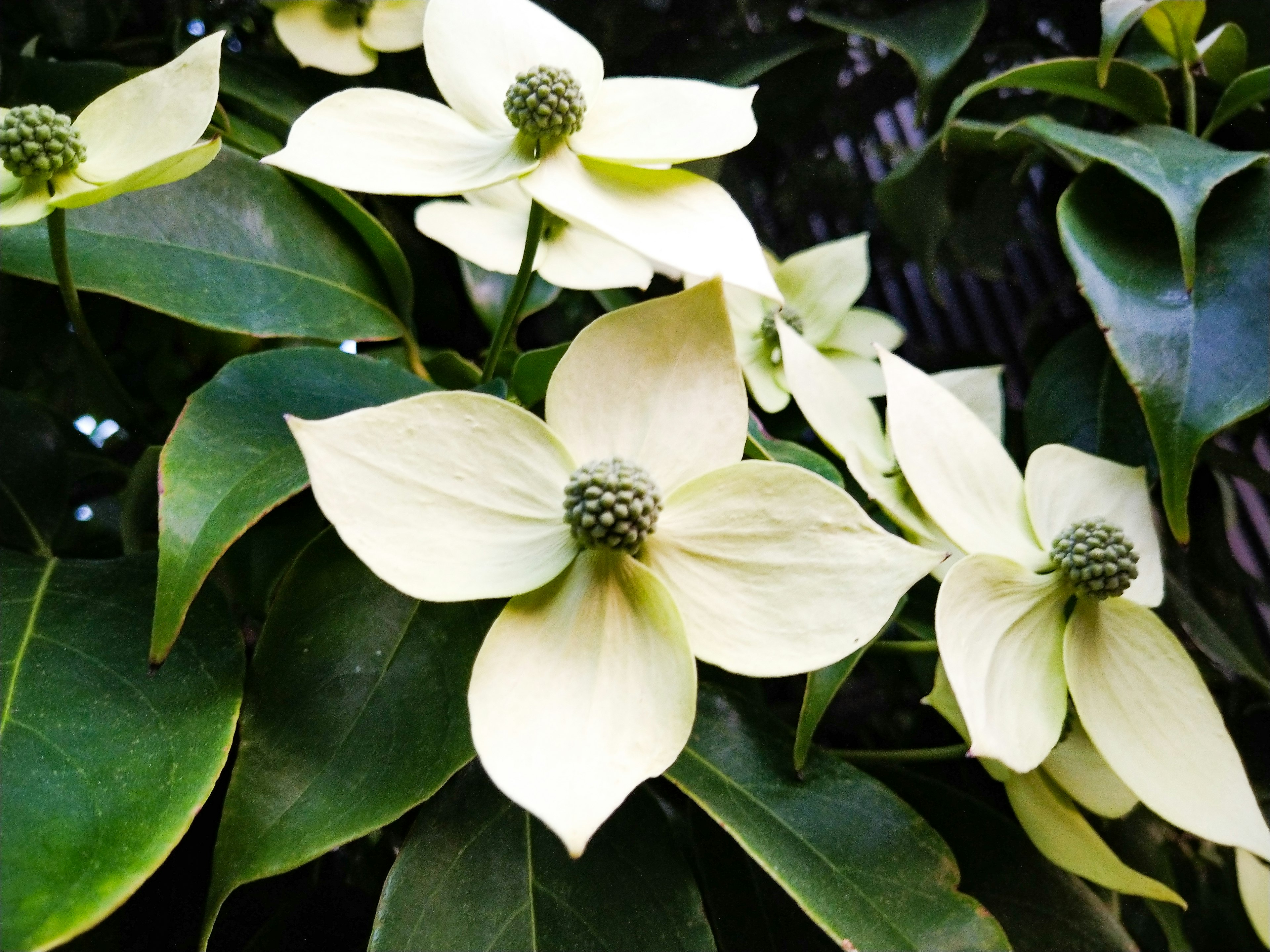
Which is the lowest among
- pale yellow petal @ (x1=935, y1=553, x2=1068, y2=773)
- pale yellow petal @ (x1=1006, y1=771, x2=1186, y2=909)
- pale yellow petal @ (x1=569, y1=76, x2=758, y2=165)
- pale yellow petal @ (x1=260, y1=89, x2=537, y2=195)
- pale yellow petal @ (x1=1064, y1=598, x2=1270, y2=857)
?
pale yellow petal @ (x1=1006, y1=771, x2=1186, y2=909)

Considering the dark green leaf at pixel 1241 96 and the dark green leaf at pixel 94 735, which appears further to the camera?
the dark green leaf at pixel 1241 96

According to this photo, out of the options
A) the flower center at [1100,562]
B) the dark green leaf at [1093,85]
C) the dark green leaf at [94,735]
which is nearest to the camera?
the dark green leaf at [94,735]

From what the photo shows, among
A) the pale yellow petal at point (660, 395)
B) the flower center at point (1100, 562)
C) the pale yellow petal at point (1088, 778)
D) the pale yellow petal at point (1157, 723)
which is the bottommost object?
the pale yellow petal at point (1088, 778)

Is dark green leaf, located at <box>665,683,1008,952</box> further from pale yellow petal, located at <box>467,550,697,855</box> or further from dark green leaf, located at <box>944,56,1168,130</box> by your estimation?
dark green leaf, located at <box>944,56,1168,130</box>

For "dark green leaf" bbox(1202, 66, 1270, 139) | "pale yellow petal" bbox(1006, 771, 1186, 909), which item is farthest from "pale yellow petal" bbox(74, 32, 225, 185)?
"dark green leaf" bbox(1202, 66, 1270, 139)

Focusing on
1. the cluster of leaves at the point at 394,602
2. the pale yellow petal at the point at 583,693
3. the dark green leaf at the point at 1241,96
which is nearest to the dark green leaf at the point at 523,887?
the cluster of leaves at the point at 394,602

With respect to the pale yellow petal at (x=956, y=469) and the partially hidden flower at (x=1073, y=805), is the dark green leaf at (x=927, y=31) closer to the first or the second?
the pale yellow petal at (x=956, y=469)
